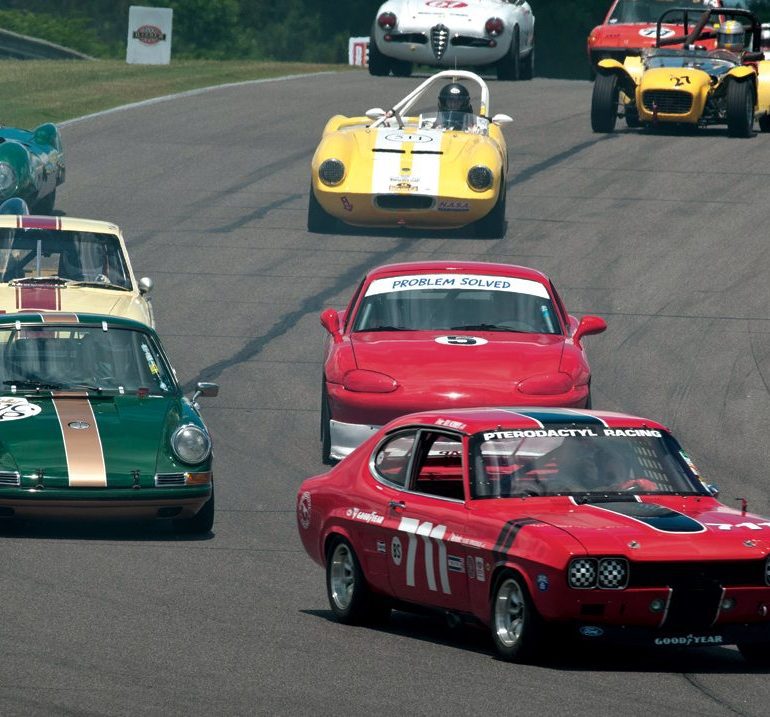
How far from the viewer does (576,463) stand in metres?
7.96

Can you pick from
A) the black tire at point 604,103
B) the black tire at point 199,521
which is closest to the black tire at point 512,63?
the black tire at point 604,103

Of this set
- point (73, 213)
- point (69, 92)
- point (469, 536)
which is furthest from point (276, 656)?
point (69, 92)

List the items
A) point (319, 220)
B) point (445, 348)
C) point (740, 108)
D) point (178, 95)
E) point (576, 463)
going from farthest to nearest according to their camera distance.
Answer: point (178, 95) < point (740, 108) < point (319, 220) < point (445, 348) < point (576, 463)

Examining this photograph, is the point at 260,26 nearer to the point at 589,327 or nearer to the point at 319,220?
the point at 319,220

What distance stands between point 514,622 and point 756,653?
98 cm

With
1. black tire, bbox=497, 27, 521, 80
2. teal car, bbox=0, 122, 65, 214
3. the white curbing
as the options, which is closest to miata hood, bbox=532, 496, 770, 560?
teal car, bbox=0, 122, 65, 214

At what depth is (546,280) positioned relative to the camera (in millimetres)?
13438

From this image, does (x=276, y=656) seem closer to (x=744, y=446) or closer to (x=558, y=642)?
(x=558, y=642)

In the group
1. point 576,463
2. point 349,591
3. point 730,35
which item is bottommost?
point 349,591

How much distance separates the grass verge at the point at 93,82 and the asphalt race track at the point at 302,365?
133 cm

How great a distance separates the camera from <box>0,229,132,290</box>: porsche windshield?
46.2ft

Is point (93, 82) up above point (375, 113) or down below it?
below

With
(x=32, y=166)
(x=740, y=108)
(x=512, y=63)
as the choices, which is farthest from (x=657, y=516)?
(x=512, y=63)

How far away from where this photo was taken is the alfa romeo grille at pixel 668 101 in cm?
2417
